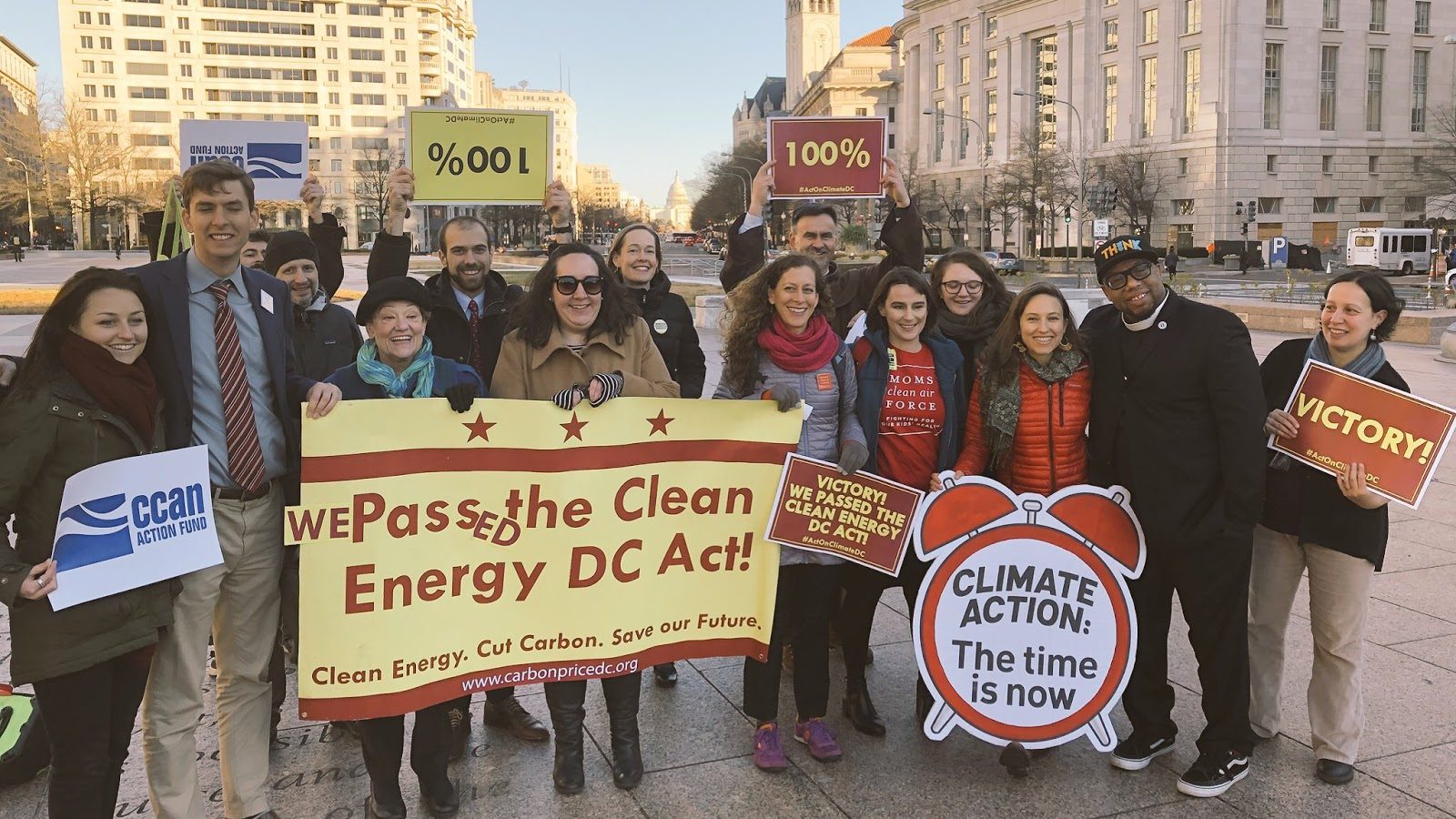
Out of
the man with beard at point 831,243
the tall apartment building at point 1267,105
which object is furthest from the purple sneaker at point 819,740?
the tall apartment building at point 1267,105

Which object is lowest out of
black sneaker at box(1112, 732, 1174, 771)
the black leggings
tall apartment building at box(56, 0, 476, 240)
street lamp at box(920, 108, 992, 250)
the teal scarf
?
A: black sneaker at box(1112, 732, 1174, 771)

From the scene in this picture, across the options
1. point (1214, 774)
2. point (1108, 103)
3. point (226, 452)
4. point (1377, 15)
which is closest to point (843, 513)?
point (1214, 774)

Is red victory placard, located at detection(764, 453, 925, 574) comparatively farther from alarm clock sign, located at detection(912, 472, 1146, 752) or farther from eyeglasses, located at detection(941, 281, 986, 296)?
eyeglasses, located at detection(941, 281, 986, 296)

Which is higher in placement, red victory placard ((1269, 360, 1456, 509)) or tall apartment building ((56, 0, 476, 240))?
tall apartment building ((56, 0, 476, 240))

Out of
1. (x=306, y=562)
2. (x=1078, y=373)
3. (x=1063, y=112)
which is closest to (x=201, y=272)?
(x=306, y=562)

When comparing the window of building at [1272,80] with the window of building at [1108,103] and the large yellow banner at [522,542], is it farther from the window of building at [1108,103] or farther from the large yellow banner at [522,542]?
the large yellow banner at [522,542]

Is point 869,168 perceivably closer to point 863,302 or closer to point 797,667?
point 863,302

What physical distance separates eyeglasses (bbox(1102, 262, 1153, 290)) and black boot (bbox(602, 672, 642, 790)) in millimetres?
2472

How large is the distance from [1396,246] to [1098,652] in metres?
56.2

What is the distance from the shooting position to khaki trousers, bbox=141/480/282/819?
11.6 feet

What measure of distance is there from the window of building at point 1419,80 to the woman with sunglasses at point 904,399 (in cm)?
8626

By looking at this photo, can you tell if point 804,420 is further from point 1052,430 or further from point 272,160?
point 272,160

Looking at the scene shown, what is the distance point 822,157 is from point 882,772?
13.6 feet

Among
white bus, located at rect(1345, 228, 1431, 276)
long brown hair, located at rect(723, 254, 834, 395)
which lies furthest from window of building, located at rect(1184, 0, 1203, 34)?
long brown hair, located at rect(723, 254, 834, 395)
